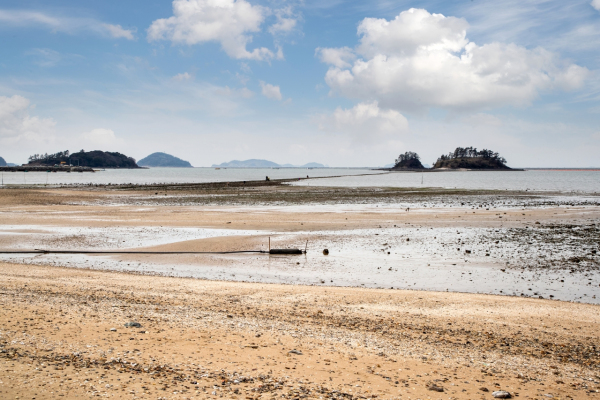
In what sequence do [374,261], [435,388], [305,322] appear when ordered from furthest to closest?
[374,261], [305,322], [435,388]

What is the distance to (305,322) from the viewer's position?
10.1 m

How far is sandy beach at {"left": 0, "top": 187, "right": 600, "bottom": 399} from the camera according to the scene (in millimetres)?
6621

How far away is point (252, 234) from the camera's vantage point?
27266mm

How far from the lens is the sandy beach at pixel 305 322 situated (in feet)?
21.7

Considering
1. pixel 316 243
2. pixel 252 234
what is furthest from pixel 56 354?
pixel 252 234

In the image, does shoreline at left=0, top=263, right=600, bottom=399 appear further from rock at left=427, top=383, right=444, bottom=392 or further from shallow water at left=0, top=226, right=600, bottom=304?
shallow water at left=0, top=226, right=600, bottom=304

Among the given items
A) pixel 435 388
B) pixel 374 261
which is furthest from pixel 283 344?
pixel 374 261

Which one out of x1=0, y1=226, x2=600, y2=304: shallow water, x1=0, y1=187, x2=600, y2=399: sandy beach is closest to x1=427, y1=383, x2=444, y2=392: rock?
x1=0, y1=187, x2=600, y2=399: sandy beach

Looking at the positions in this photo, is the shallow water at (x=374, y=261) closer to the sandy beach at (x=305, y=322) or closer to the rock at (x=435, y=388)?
the sandy beach at (x=305, y=322)

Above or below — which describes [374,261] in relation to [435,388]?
below

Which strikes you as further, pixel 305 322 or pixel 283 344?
pixel 305 322

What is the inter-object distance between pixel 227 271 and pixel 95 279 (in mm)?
5399

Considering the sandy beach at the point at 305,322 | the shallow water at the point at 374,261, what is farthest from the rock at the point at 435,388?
the shallow water at the point at 374,261

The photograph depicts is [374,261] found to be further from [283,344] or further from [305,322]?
[283,344]
